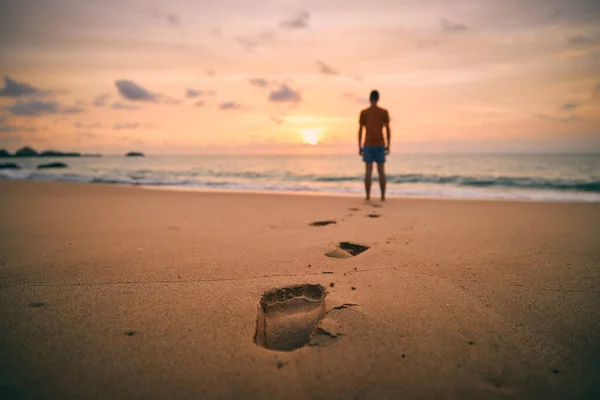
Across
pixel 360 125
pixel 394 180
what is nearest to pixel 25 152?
pixel 394 180

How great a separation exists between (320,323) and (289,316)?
23 cm

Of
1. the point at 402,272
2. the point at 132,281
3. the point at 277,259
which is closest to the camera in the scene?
the point at 132,281

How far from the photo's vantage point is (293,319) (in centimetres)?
170

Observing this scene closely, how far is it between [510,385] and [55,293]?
8.01 ft

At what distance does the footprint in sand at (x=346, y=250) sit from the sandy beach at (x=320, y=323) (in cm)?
6

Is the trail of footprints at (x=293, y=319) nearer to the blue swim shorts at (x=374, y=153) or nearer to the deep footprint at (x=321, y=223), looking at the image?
the deep footprint at (x=321, y=223)

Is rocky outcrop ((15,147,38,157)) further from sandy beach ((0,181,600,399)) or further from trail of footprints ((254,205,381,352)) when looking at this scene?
trail of footprints ((254,205,381,352))

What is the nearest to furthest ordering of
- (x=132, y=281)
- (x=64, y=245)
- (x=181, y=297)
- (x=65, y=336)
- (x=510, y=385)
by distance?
(x=510, y=385) < (x=65, y=336) < (x=181, y=297) < (x=132, y=281) < (x=64, y=245)

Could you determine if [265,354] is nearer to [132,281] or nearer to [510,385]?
[510,385]

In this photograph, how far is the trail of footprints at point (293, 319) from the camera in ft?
4.83

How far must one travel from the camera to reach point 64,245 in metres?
3.05

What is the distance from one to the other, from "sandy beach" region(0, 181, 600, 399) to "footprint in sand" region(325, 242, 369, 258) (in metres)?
0.06

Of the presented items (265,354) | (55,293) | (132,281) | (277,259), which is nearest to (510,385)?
(265,354)

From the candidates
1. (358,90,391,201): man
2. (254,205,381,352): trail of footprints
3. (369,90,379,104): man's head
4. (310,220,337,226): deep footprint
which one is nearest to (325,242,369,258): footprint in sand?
(254,205,381,352): trail of footprints
